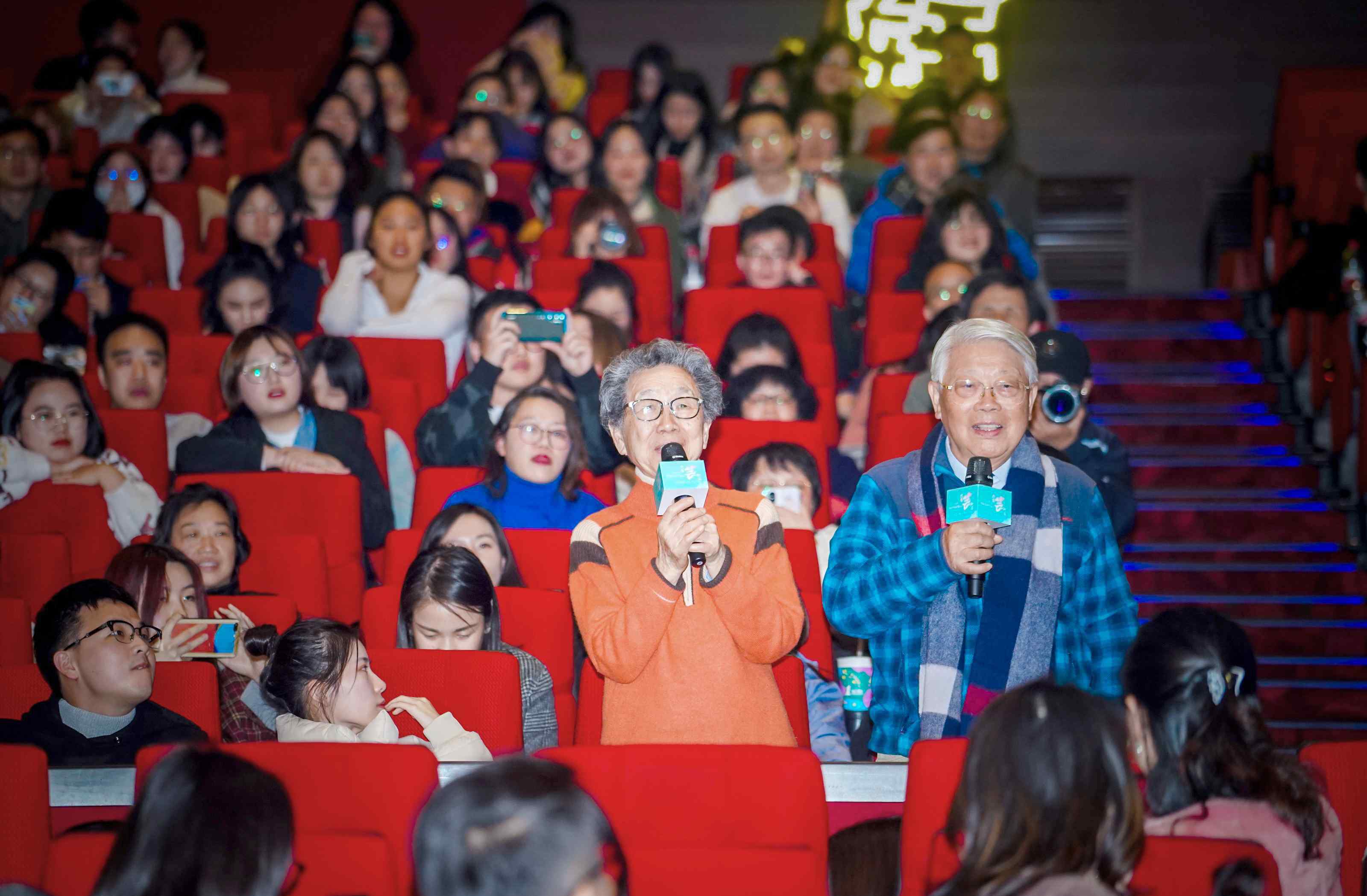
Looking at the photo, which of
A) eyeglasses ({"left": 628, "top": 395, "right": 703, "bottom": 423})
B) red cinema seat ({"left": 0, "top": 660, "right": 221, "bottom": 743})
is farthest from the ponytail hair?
red cinema seat ({"left": 0, "top": 660, "right": 221, "bottom": 743})

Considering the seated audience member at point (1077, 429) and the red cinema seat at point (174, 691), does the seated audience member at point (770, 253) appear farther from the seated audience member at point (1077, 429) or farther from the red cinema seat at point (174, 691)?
the red cinema seat at point (174, 691)

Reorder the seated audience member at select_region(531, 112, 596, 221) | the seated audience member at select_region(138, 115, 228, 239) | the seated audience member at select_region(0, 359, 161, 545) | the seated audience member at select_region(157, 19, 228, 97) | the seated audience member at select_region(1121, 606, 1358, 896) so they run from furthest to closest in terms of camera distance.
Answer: the seated audience member at select_region(157, 19, 228, 97), the seated audience member at select_region(138, 115, 228, 239), the seated audience member at select_region(531, 112, 596, 221), the seated audience member at select_region(0, 359, 161, 545), the seated audience member at select_region(1121, 606, 1358, 896)

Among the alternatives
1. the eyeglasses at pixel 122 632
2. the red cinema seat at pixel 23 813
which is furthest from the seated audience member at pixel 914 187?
the red cinema seat at pixel 23 813

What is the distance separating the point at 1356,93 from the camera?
18.2 feet

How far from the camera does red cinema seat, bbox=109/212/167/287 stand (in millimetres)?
5289

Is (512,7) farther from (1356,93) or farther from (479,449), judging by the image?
(479,449)

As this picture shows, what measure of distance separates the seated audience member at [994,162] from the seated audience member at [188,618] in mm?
3821

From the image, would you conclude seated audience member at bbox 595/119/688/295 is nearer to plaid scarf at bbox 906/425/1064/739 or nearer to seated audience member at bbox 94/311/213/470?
seated audience member at bbox 94/311/213/470

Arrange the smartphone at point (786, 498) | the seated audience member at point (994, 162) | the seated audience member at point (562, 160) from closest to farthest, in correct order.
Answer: the smartphone at point (786, 498), the seated audience member at point (994, 162), the seated audience member at point (562, 160)

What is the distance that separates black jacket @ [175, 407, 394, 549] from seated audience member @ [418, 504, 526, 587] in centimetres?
59

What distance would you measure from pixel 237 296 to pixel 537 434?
1.66m

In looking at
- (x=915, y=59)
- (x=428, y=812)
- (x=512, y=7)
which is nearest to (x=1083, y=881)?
(x=428, y=812)

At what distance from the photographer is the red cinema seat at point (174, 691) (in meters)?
2.32

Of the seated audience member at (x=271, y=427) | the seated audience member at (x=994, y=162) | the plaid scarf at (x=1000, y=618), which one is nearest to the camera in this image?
the plaid scarf at (x=1000, y=618)
